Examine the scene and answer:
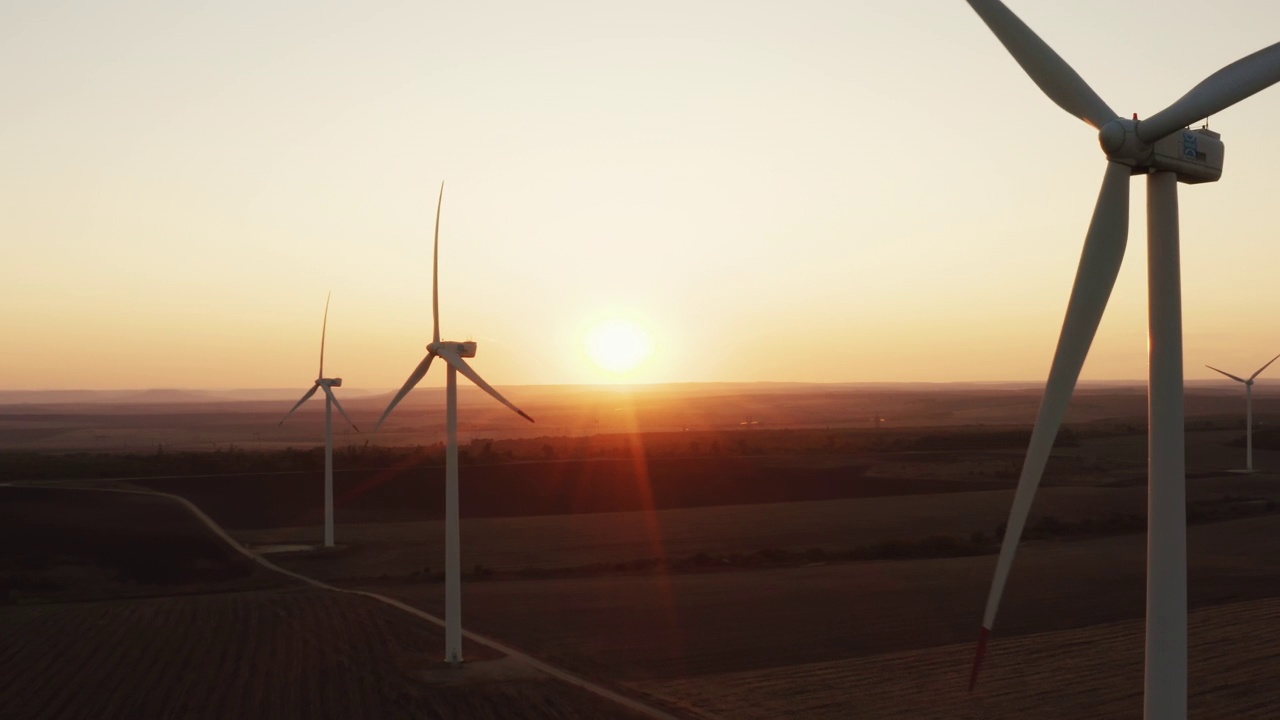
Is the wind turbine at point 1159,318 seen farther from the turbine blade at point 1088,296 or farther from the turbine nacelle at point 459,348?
the turbine nacelle at point 459,348

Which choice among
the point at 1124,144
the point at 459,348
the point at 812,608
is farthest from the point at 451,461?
the point at 1124,144

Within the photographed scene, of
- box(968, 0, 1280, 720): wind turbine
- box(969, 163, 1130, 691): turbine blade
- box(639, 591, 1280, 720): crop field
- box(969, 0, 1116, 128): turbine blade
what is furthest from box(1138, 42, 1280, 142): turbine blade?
box(639, 591, 1280, 720): crop field

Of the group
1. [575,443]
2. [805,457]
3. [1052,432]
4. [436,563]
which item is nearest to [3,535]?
[436,563]

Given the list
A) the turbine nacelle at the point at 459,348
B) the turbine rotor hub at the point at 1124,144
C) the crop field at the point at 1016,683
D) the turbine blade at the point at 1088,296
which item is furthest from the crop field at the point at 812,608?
the turbine rotor hub at the point at 1124,144

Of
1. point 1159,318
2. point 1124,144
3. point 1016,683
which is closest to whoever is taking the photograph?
point 1159,318

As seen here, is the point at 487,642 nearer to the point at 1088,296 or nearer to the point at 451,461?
the point at 451,461

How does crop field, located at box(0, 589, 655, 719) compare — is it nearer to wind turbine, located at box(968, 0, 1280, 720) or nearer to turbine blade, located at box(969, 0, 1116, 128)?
wind turbine, located at box(968, 0, 1280, 720)
